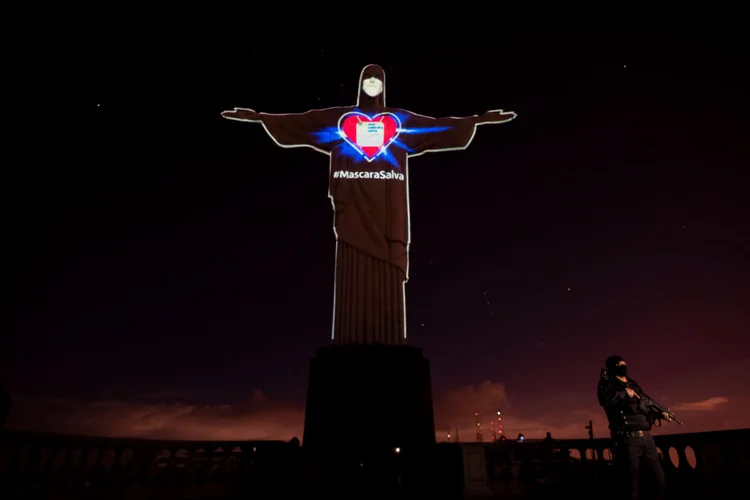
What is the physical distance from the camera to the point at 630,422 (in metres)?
5.71

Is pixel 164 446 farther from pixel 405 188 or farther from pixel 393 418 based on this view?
pixel 405 188

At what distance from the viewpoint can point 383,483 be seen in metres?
7.79

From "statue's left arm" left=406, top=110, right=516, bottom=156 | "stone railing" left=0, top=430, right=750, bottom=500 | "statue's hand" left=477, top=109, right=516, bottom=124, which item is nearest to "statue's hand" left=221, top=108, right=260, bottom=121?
"statue's left arm" left=406, top=110, right=516, bottom=156

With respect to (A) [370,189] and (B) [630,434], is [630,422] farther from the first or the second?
(A) [370,189]

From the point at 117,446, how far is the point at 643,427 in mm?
7594

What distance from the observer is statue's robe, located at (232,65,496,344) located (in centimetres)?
984

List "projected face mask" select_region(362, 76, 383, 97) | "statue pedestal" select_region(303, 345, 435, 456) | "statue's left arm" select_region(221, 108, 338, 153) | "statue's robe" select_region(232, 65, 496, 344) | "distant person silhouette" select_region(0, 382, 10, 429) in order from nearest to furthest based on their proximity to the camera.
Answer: "distant person silhouette" select_region(0, 382, 10, 429) → "statue pedestal" select_region(303, 345, 435, 456) → "statue's robe" select_region(232, 65, 496, 344) → "statue's left arm" select_region(221, 108, 338, 153) → "projected face mask" select_region(362, 76, 383, 97)

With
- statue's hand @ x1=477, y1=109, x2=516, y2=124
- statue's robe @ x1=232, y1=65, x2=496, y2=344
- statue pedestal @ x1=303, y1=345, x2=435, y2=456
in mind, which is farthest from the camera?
statue's hand @ x1=477, y1=109, x2=516, y2=124

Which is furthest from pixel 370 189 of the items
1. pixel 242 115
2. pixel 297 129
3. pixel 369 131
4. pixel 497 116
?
pixel 497 116

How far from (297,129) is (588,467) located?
884 cm

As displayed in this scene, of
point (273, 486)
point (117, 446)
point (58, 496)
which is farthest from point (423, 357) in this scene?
point (58, 496)

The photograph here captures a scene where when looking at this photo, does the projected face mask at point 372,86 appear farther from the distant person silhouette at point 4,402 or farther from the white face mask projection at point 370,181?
the distant person silhouette at point 4,402

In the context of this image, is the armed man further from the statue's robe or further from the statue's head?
the statue's head

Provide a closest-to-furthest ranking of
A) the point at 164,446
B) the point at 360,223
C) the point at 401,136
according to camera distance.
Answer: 1. the point at 164,446
2. the point at 360,223
3. the point at 401,136
